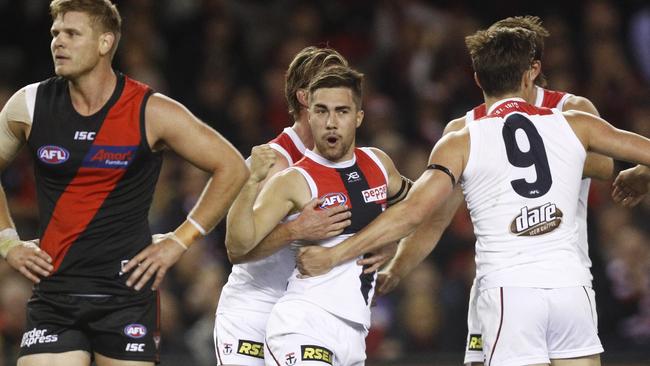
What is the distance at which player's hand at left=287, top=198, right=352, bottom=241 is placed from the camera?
556 centimetres

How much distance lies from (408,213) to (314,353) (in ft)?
2.72

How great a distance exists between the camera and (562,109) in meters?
6.32

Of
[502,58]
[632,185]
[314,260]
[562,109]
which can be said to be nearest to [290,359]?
[314,260]

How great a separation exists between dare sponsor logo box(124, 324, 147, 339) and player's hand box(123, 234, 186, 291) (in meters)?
0.18

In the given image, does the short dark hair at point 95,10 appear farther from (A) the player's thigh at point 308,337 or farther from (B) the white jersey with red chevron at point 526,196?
(B) the white jersey with red chevron at point 526,196

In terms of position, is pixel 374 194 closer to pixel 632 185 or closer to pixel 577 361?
pixel 577 361

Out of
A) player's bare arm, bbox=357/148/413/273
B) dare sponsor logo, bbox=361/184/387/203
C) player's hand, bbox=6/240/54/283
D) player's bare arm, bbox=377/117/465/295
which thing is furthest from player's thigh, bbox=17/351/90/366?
player's bare arm, bbox=377/117/465/295

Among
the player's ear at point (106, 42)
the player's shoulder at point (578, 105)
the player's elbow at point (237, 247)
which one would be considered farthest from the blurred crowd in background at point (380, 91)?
the player's ear at point (106, 42)

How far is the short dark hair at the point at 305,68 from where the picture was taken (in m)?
6.23

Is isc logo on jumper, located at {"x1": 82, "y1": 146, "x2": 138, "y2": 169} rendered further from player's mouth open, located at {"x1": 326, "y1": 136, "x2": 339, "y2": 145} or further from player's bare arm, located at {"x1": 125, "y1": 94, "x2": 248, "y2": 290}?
player's mouth open, located at {"x1": 326, "y1": 136, "x2": 339, "y2": 145}

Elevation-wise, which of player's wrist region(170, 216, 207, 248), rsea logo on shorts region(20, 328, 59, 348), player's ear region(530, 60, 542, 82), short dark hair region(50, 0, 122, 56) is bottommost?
rsea logo on shorts region(20, 328, 59, 348)

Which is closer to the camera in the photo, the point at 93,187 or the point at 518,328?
the point at 93,187

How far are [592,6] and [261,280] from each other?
7.52 meters

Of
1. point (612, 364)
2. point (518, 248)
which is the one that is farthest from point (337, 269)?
Answer: point (612, 364)
